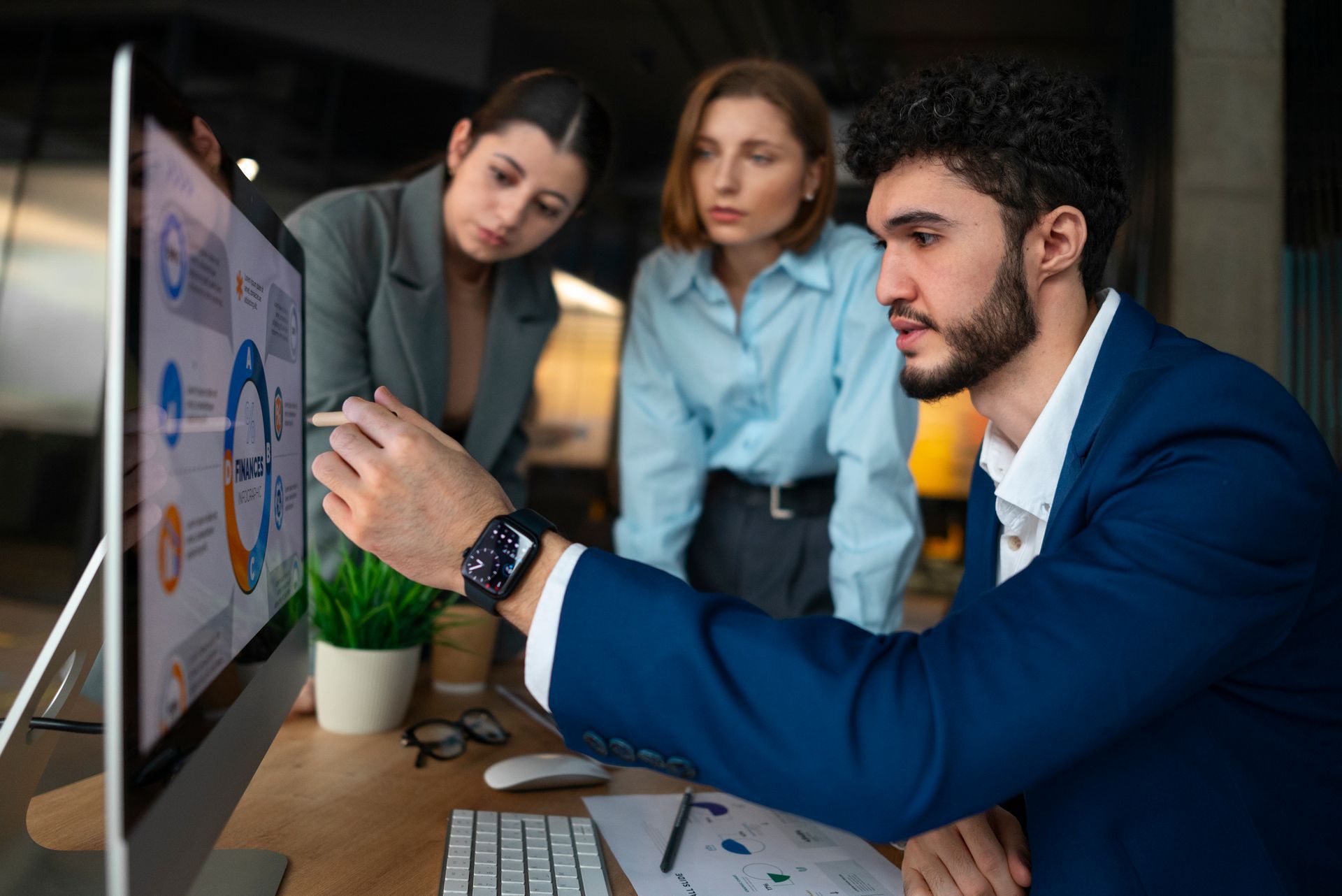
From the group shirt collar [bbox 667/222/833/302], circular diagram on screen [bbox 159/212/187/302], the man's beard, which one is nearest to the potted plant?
circular diagram on screen [bbox 159/212/187/302]

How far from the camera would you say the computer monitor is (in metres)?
0.48

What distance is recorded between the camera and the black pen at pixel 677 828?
0.86 m

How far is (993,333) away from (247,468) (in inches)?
32.2

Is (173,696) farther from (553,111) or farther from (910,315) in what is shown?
(553,111)

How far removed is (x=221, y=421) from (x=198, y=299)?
0.33 feet

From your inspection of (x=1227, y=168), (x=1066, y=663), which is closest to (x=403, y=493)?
(x=1066, y=663)

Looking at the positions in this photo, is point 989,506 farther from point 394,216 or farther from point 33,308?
point 33,308

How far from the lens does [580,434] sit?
6000 mm

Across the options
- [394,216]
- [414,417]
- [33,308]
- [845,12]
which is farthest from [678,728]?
[33,308]

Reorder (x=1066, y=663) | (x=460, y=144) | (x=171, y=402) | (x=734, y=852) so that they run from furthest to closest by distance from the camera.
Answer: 1. (x=460, y=144)
2. (x=734, y=852)
3. (x=1066, y=663)
4. (x=171, y=402)

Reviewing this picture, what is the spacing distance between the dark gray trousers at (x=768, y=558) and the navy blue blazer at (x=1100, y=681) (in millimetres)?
1125

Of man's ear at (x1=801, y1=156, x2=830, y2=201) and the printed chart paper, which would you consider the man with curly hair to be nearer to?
the printed chart paper

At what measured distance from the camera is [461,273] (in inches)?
75.7

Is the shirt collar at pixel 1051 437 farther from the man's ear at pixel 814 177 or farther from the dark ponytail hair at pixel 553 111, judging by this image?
the dark ponytail hair at pixel 553 111
